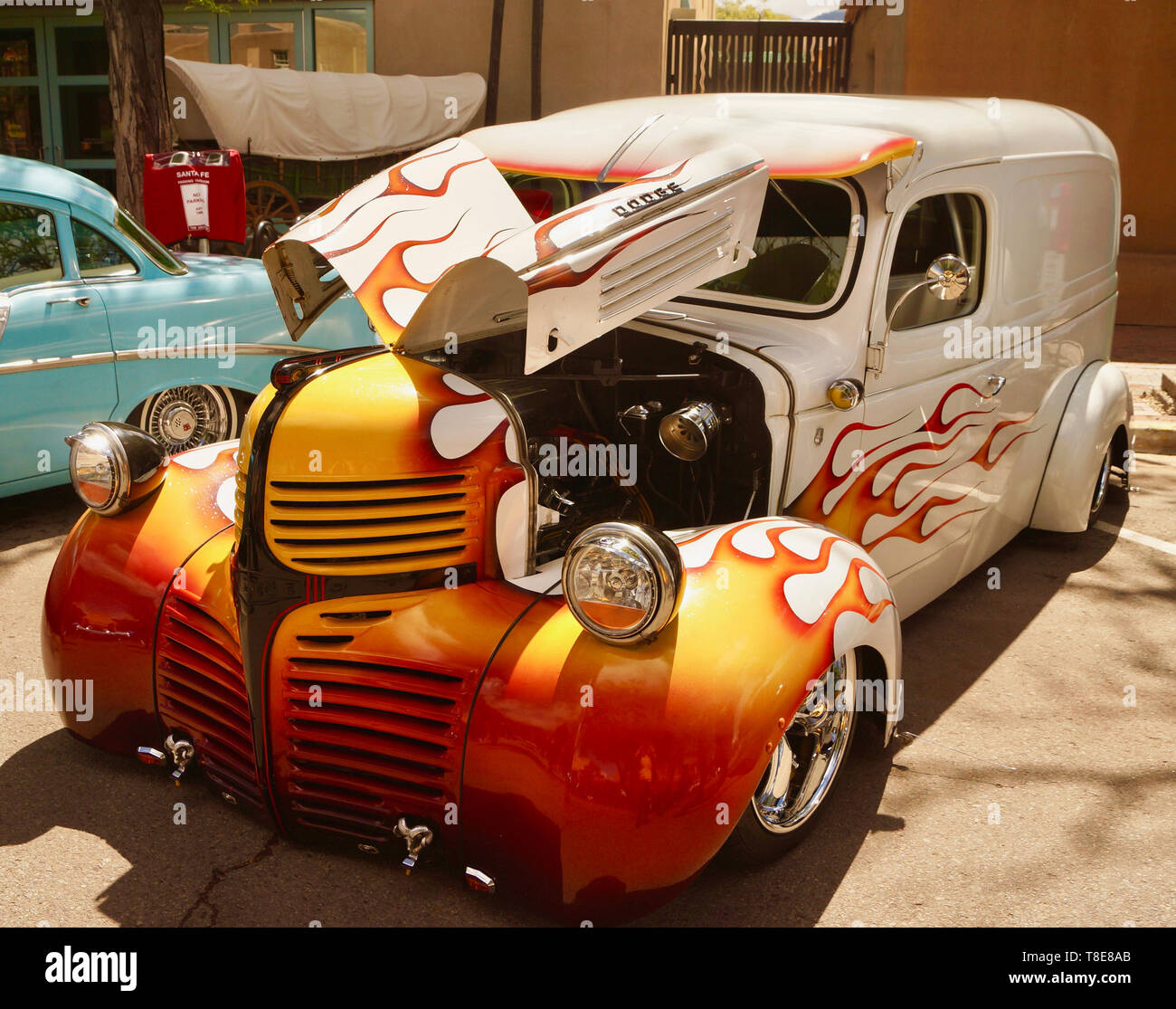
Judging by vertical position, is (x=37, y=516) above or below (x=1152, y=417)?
below

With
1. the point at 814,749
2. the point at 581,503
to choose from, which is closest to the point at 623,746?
the point at 814,749

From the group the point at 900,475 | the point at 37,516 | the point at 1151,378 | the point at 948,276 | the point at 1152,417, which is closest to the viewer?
the point at 948,276

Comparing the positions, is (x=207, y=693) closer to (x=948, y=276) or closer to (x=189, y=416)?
(x=948, y=276)

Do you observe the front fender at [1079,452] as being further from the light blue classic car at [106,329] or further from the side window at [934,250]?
the light blue classic car at [106,329]

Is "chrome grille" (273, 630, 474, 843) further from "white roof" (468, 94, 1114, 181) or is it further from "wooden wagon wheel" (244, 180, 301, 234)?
"wooden wagon wheel" (244, 180, 301, 234)

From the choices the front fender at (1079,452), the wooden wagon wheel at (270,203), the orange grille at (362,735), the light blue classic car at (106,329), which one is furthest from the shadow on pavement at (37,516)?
the wooden wagon wheel at (270,203)

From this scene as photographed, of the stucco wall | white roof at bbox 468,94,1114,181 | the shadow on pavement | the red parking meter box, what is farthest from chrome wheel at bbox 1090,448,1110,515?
the stucco wall

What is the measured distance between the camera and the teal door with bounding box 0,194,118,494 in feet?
17.4

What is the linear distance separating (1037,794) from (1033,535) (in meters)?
2.59

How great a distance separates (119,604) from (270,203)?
10057 millimetres

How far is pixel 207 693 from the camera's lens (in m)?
3.04

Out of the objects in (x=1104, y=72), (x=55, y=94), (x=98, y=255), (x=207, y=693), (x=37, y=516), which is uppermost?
(x=1104, y=72)

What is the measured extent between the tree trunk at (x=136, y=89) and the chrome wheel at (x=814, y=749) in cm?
749
